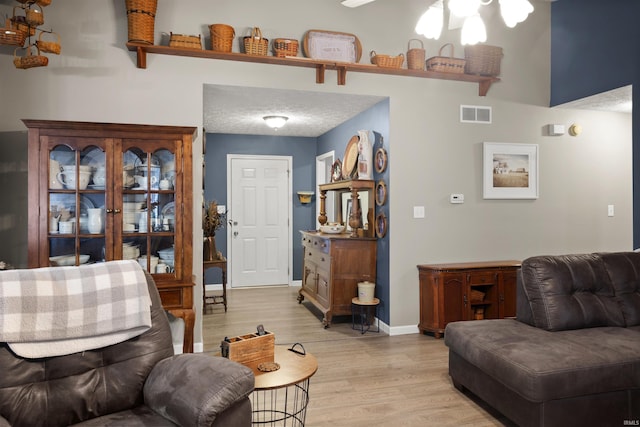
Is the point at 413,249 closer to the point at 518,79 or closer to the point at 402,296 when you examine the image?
the point at 402,296

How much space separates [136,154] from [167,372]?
1.99 meters

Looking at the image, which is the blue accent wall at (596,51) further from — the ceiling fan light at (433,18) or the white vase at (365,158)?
the ceiling fan light at (433,18)

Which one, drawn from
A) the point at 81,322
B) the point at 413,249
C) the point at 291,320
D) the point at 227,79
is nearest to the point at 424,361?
the point at 413,249

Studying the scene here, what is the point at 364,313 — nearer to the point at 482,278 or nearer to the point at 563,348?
the point at 482,278

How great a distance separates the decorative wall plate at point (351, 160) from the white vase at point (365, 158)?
0.53ft

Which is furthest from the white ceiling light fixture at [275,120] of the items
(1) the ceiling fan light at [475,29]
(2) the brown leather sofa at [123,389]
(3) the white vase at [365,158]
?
(2) the brown leather sofa at [123,389]

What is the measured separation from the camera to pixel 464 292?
4145mm

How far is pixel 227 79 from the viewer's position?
151 inches

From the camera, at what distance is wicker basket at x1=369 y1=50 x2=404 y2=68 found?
4105 mm

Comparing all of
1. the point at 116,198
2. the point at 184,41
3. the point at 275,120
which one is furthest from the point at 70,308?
the point at 275,120

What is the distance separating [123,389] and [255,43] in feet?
9.61

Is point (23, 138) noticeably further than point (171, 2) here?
No

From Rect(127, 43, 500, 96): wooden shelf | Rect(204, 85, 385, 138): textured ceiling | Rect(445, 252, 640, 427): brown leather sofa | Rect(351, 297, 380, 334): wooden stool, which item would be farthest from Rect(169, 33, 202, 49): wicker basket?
Rect(445, 252, 640, 427): brown leather sofa

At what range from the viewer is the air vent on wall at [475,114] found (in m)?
4.49
